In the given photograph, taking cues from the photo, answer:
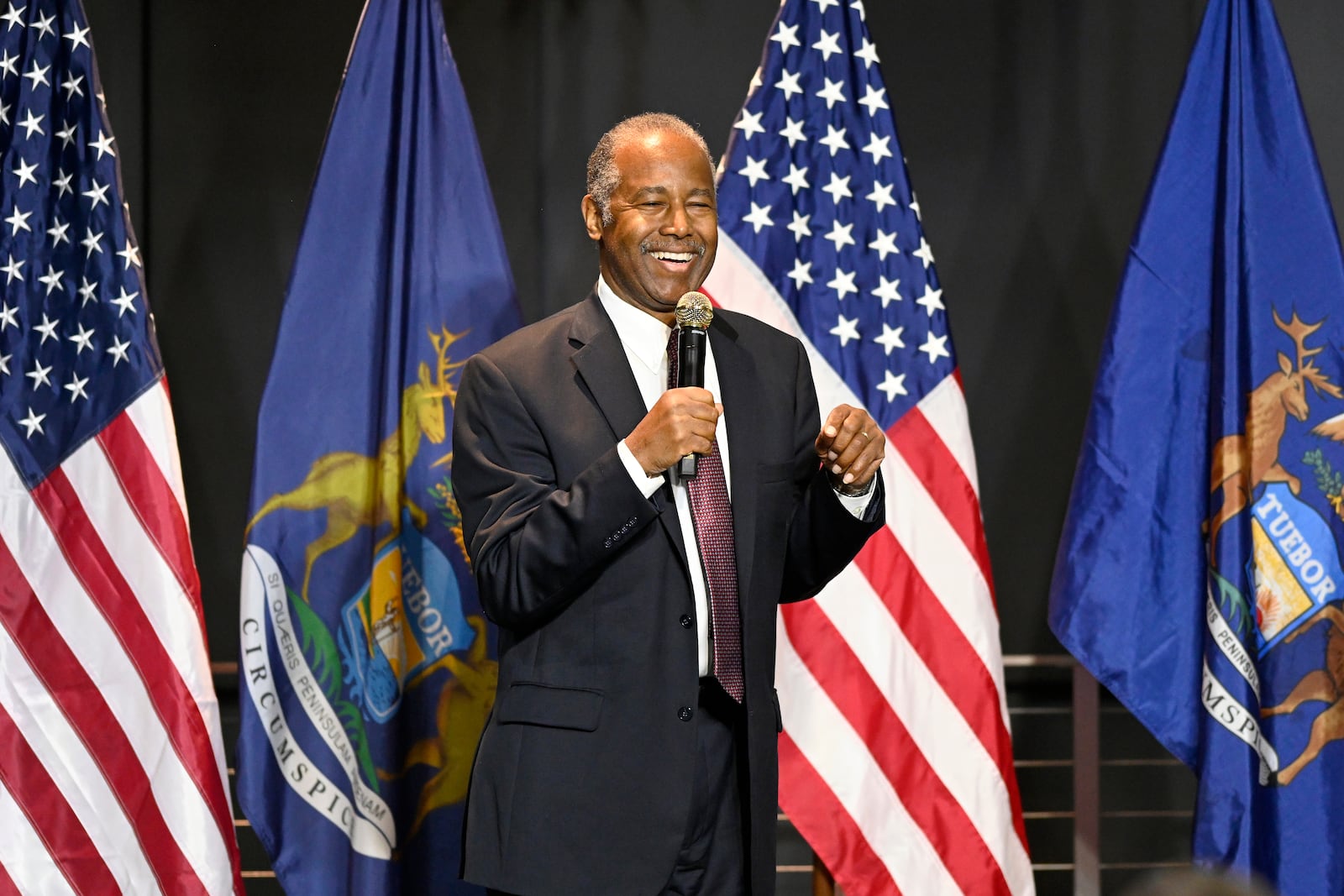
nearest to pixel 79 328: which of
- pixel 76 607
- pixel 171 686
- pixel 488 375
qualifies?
pixel 76 607

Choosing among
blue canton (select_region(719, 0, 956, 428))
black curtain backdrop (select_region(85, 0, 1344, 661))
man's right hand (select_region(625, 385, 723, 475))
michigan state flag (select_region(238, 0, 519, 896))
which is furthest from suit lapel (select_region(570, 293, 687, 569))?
black curtain backdrop (select_region(85, 0, 1344, 661))

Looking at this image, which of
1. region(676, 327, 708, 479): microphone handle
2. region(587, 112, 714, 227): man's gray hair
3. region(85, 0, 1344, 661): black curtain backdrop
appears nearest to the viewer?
region(676, 327, 708, 479): microphone handle

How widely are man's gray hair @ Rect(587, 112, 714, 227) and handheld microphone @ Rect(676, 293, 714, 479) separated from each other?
27 cm

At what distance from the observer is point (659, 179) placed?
6.87 feet

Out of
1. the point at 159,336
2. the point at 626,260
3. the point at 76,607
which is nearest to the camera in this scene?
the point at 626,260

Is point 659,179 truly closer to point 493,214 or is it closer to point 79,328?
point 493,214

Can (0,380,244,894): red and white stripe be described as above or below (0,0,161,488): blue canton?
below

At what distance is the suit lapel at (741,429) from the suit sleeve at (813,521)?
97mm

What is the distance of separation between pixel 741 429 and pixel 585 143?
86.8 inches

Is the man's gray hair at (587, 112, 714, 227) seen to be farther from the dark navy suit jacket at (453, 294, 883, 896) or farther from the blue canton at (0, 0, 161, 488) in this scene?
the blue canton at (0, 0, 161, 488)

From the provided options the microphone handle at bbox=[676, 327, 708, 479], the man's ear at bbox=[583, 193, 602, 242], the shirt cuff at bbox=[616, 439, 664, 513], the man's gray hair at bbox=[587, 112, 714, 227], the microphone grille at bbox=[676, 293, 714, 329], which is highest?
the man's gray hair at bbox=[587, 112, 714, 227]

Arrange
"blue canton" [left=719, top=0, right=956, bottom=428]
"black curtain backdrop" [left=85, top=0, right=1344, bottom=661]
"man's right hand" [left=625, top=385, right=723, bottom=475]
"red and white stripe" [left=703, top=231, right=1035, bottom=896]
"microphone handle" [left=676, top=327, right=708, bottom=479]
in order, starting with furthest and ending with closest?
"black curtain backdrop" [left=85, top=0, right=1344, bottom=661]
"blue canton" [left=719, top=0, right=956, bottom=428]
"red and white stripe" [left=703, top=231, right=1035, bottom=896]
"microphone handle" [left=676, top=327, right=708, bottom=479]
"man's right hand" [left=625, top=385, right=723, bottom=475]

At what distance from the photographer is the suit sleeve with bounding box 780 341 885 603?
6.61 feet

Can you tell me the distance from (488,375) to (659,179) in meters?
0.37
